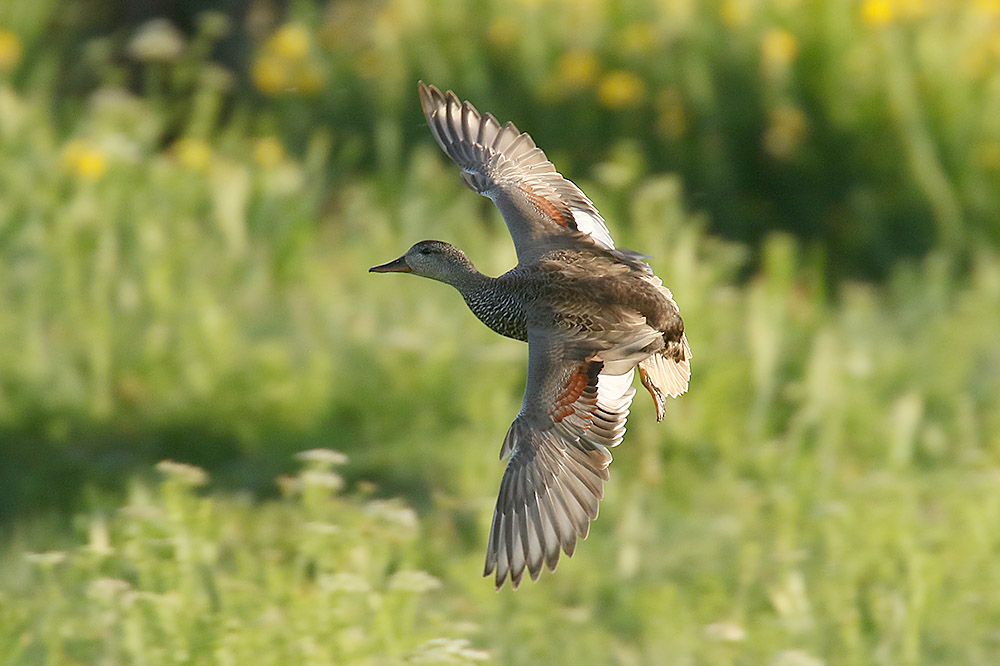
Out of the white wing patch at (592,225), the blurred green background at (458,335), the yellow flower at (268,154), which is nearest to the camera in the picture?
the blurred green background at (458,335)

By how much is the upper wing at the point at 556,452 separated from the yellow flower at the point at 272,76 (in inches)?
156

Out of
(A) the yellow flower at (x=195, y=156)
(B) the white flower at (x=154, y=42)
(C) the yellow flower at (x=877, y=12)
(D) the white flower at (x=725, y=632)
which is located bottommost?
(D) the white flower at (x=725, y=632)

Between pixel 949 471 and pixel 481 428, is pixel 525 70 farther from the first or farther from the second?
pixel 949 471

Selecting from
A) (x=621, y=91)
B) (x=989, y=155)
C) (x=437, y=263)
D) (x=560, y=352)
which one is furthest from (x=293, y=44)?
(x=560, y=352)

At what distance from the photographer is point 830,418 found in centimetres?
486

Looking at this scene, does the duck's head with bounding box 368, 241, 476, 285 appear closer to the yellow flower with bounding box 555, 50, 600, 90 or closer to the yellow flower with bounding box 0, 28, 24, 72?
the yellow flower with bounding box 555, 50, 600, 90

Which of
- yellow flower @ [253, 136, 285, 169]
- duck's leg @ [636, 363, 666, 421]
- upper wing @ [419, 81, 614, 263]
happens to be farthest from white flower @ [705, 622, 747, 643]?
yellow flower @ [253, 136, 285, 169]

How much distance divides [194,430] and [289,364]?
41cm

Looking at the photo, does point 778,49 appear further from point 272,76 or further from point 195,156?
point 195,156

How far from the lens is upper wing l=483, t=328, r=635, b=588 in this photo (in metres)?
3.21

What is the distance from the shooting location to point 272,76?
22.6 feet

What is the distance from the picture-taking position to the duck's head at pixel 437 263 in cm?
373

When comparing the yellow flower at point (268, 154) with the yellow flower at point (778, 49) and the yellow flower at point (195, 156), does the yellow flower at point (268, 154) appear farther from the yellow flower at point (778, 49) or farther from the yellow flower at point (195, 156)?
the yellow flower at point (778, 49)

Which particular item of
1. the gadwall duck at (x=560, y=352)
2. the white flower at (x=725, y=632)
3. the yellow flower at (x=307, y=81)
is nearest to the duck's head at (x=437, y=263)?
the gadwall duck at (x=560, y=352)
